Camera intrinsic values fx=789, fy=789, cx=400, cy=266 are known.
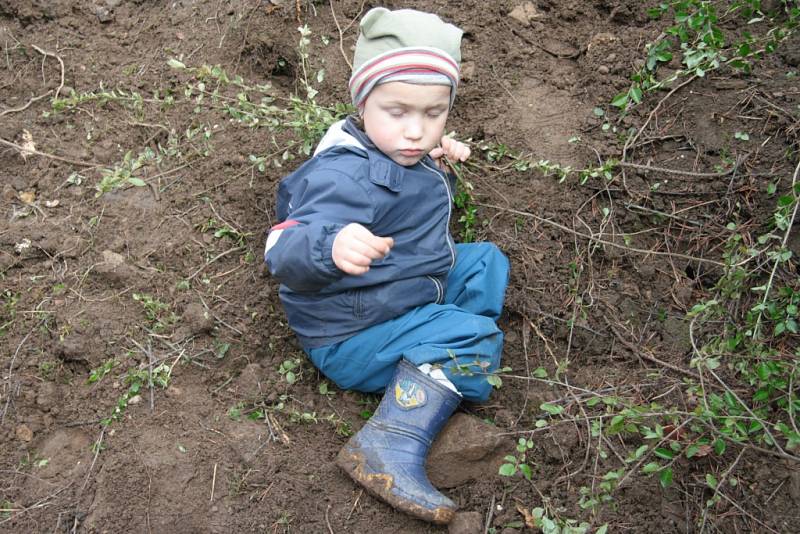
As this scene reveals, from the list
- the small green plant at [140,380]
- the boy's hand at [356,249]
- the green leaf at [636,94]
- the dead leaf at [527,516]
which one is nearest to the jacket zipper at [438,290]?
the boy's hand at [356,249]

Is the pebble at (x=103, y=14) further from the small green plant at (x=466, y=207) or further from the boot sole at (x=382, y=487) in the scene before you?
the boot sole at (x=382, y=487)

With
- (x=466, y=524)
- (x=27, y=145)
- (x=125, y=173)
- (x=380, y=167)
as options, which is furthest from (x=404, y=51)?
(x=27, y=145)

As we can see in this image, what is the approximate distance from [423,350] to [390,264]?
1.12 ft

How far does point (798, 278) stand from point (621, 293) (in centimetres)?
65

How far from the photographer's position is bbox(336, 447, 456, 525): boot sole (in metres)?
2.49

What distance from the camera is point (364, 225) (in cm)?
272

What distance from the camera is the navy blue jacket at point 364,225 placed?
8.60ft

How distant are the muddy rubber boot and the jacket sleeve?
0.48m

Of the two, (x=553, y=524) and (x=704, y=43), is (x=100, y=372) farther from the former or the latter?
(x=704, y=43)

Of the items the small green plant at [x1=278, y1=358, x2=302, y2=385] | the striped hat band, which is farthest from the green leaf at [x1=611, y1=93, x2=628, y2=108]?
the small green plant at [x1=278, y1=358, x2=302, y2=385]

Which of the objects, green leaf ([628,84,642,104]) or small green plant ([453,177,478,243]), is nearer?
green leaf ([628,84,642,104])

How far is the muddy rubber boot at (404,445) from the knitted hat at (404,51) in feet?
3.24

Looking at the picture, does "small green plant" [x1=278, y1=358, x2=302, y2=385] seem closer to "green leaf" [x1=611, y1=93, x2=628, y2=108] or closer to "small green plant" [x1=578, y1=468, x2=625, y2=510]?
"small green plant" [x1=578, y1=468, x2=625, y2=510]

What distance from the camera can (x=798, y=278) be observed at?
277cm
